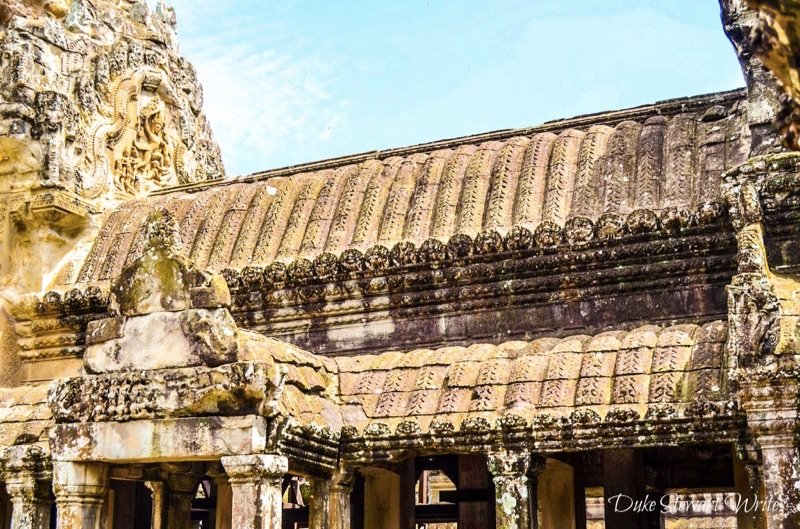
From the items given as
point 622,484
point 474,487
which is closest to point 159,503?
point 474,487

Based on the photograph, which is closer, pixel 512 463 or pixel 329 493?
pixel 512 463

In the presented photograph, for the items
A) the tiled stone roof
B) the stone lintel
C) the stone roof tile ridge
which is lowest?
the stone lintel

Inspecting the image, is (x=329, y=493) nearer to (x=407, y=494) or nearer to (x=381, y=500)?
(x=381, y=500)

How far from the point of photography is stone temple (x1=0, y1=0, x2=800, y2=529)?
910 centimetres

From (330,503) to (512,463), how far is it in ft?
5.91

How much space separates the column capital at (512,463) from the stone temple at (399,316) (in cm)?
2

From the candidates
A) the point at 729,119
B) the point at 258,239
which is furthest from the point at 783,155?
the point at 258,239

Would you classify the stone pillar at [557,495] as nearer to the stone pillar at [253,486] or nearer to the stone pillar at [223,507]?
the stone pillar at [253,486]

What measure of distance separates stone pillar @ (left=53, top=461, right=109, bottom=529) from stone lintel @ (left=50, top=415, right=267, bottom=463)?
0.40ft

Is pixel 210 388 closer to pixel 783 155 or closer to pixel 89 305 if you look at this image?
pixel 89 305

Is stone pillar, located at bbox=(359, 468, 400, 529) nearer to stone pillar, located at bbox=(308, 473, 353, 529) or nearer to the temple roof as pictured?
stone pillar, located at bbox=(308, 473, 353, 529)

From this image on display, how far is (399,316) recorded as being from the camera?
1149 centimetres

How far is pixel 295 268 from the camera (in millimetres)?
11820

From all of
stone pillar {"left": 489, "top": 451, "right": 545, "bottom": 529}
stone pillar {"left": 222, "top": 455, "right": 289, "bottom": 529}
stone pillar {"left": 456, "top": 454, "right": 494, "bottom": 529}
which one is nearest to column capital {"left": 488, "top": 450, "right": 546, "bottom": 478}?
stone pillar {"left": 489, "top": 451, "right": 545, "bottom": 529}
